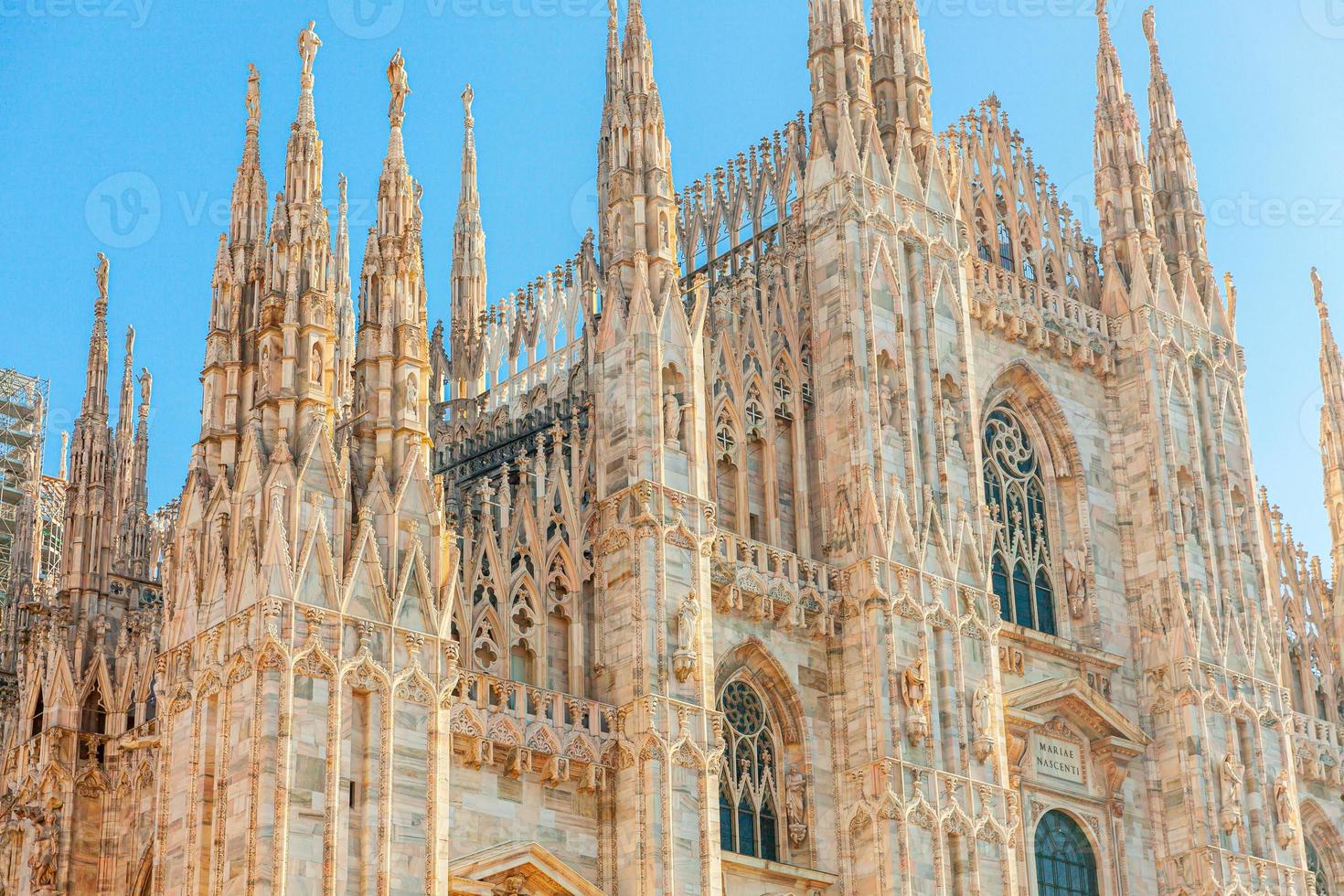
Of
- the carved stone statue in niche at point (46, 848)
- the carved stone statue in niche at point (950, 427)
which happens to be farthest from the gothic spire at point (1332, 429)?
the carved stone statue in niche at point (46, 848)

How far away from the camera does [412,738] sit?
89.9 feet

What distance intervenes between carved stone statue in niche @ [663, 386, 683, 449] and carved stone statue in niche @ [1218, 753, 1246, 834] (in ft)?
41.2

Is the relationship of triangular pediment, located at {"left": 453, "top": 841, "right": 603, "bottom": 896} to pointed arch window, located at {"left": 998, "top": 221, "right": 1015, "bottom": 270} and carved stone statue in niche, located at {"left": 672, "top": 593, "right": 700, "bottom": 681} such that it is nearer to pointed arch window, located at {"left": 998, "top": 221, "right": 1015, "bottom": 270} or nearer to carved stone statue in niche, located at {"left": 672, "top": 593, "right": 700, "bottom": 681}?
carved stone statue in niche, located at {"left": 672, "top": 593, "right": 700, "bottom": 681}

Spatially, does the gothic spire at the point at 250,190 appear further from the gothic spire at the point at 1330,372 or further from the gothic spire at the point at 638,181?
the gothic spire at the point at 1330,372

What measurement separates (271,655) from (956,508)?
13.6 m

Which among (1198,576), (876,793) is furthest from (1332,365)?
(876,793)

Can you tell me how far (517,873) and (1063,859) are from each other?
11.6m

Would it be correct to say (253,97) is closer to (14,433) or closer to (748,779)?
(748,779)

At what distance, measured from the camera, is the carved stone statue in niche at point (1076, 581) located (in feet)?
128

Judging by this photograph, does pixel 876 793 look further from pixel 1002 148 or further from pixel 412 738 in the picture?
pixel 1002 148

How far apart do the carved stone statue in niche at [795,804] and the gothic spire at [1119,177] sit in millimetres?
13686

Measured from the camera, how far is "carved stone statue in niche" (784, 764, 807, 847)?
32781 mm

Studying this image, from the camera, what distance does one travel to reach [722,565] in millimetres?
32906

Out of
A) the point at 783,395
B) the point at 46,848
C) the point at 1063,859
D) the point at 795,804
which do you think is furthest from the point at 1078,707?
the point at 46,848
